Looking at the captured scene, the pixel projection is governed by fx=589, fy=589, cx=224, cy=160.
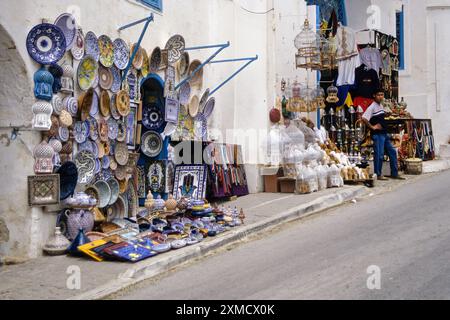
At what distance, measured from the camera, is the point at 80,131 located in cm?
775

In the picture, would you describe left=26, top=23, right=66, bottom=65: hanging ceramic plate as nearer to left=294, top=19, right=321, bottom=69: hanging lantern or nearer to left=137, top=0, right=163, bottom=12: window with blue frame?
left=137, top=0, right=163, bottom=12: window with blue frame

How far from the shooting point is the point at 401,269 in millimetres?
5906

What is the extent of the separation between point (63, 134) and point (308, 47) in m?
6.18

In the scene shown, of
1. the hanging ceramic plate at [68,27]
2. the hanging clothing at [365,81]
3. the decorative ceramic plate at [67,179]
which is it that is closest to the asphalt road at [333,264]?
the decorative ceramic plate at [67,179]

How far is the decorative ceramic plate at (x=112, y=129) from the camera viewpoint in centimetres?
839

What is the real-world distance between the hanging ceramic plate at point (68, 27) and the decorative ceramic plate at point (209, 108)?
3925 mm

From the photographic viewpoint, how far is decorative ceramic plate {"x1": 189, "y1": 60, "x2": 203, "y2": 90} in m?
10.5

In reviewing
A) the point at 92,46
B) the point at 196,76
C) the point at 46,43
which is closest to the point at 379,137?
the point at 196,76

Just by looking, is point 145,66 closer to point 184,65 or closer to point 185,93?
point 184,65

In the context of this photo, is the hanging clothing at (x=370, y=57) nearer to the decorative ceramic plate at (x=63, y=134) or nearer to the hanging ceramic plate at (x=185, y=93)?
the hanging ceramic plate at (x=185, y=93)

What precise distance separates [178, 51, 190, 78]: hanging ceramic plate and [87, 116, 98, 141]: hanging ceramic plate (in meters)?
2.63

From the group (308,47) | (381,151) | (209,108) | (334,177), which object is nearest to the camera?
(209,108)

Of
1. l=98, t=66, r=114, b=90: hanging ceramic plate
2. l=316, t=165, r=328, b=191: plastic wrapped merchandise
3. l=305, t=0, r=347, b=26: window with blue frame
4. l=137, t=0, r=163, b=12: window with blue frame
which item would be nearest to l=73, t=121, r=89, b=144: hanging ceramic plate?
l=98, t=66, r=114, b=90: hanging ceramic plate
